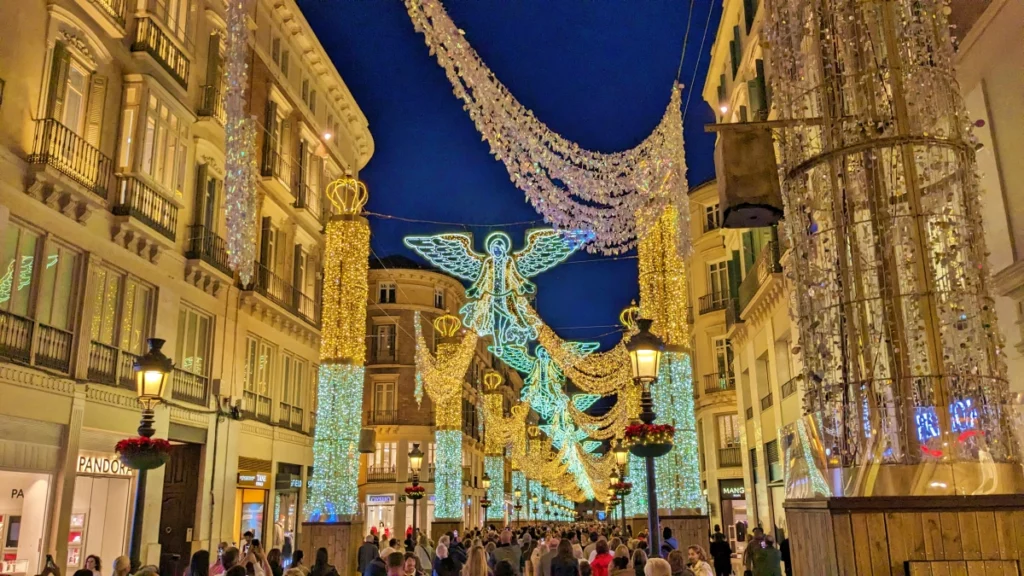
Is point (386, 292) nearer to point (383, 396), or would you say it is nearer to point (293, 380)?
point (383, 396)

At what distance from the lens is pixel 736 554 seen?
29781mm

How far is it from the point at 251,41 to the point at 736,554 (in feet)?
82.8

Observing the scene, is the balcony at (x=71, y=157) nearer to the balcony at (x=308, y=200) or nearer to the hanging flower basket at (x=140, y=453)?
the hanging flower basket at (x=140, y=453)

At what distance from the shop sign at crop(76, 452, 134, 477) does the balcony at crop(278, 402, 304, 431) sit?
8.67m

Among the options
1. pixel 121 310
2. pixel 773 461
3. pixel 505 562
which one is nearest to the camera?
pixel 505 562

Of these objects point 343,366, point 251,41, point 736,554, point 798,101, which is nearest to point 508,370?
point 736,554

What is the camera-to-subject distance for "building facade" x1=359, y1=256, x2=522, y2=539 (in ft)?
Answer: 147

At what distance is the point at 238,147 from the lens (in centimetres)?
1084

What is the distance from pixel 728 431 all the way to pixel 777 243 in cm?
1522

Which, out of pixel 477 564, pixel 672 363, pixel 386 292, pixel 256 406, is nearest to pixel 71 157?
pixel 256 406

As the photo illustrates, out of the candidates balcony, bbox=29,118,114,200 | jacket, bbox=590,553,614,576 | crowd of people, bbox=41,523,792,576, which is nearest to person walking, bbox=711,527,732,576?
crowd of people, bbox=41,523,792,576

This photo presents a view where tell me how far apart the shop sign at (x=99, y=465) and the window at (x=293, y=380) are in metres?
9.16

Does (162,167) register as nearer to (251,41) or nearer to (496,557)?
(251,41)

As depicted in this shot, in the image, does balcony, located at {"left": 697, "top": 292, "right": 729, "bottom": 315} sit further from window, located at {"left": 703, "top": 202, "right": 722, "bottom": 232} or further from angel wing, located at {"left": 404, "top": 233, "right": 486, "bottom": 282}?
angel wing, located at {"left": 404, "top": 233, "right": 486, "bottom": 282}
